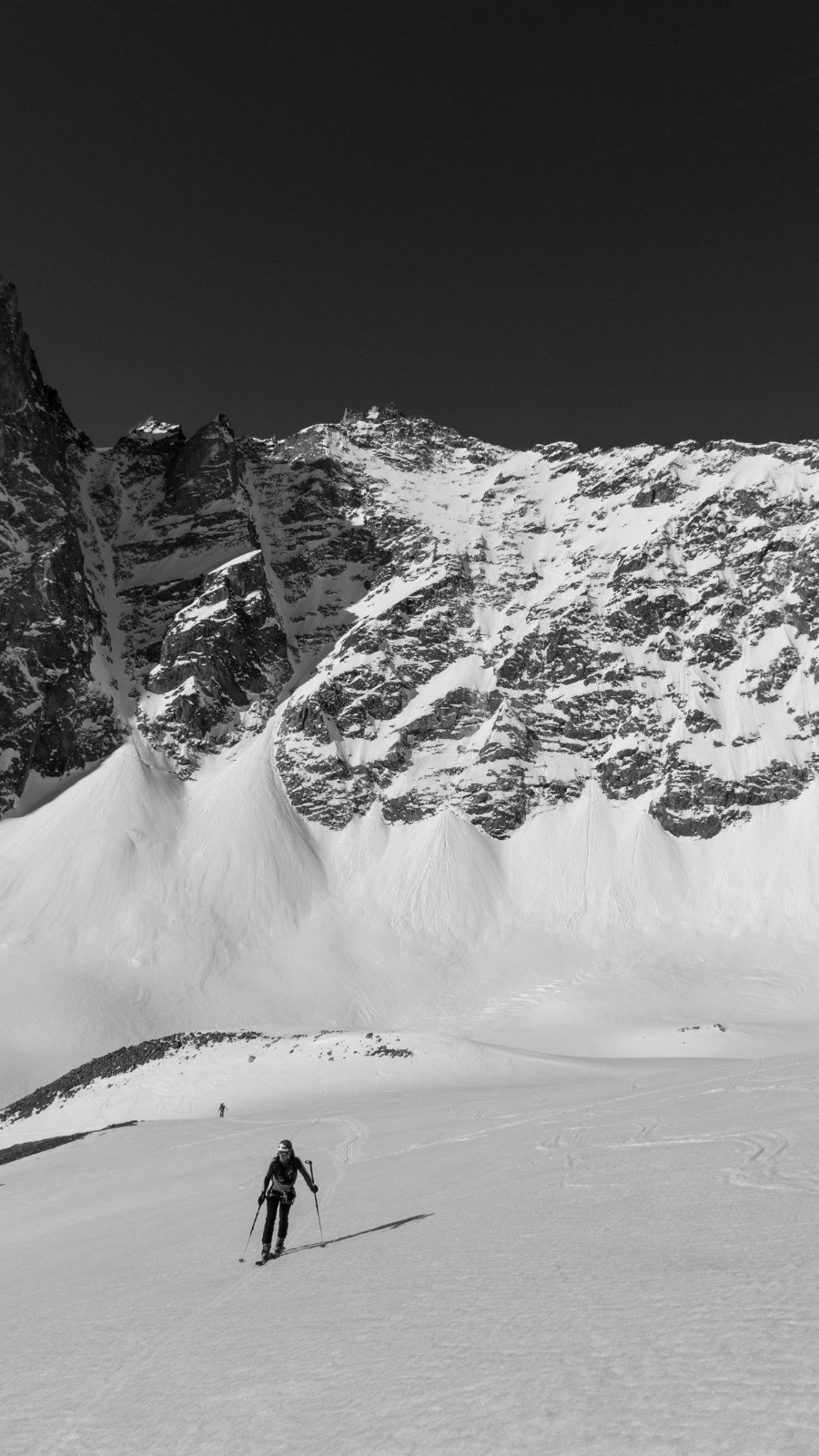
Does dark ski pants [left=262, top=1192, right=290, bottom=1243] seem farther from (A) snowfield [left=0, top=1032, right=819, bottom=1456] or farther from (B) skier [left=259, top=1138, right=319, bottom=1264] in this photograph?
(A) snowfield [left=0, top=1032, right=819, bottom=1456]

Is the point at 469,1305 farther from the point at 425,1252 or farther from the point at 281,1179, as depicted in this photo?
the point at 281,1179

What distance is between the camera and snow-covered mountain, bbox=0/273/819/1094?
87750 mm

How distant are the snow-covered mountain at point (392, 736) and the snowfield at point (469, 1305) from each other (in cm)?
5973

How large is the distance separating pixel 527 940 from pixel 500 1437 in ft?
306

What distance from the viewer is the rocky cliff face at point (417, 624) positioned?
117m

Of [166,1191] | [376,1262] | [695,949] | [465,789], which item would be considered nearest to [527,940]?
[695,949]

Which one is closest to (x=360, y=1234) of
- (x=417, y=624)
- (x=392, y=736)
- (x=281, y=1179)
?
(x=281, y=1179)

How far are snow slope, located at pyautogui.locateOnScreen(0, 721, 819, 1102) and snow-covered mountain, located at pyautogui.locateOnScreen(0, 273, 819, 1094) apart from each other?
377 millimetres

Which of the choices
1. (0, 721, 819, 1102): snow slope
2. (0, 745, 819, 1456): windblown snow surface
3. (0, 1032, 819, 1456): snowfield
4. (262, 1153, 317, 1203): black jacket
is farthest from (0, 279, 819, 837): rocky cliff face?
(262, 1153, 317, 1203): black jacket

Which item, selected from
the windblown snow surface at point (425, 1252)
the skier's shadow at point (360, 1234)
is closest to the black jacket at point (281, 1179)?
the skier's shadow at point (360, 1234)

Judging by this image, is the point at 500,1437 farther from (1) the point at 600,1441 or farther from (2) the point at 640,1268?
(2) the point at 640,1268

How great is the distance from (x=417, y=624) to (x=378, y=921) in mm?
53970

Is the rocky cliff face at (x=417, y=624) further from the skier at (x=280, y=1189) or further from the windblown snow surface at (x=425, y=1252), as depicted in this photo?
the skier at (x=280, y=1189)

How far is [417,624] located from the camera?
449 ft
